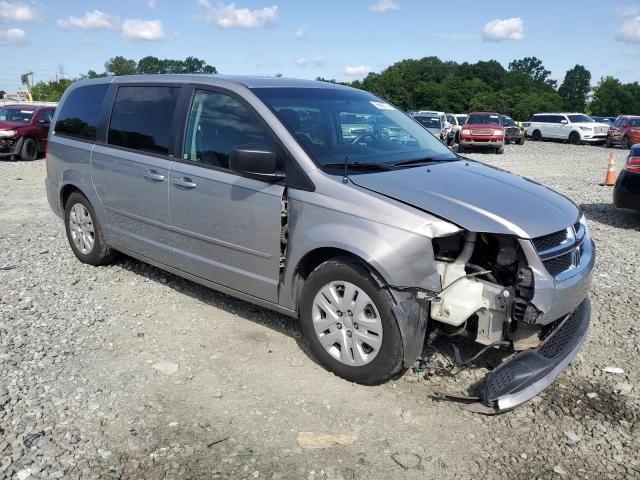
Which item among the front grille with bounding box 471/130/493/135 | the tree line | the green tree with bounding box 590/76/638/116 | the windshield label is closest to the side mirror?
the windshield label

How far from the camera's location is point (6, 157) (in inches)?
710

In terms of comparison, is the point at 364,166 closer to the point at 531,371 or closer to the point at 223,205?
the point at 223,205

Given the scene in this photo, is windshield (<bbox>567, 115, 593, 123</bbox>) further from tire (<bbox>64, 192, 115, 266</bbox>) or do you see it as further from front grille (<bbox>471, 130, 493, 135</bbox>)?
tire (<bbox>64, 192, 115, 266</bbox>)

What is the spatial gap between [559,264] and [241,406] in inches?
83.4

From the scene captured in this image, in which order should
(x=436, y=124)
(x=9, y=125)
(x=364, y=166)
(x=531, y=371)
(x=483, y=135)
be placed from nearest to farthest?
(x=531, y=371), (x=364, y=166), (x=9, y=125), (x=483, y=135), (x=436, y=124)

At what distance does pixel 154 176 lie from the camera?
470 cm

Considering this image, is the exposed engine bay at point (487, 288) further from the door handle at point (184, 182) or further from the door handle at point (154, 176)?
the door handle at point (154, 176)

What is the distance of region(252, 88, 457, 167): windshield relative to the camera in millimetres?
4008

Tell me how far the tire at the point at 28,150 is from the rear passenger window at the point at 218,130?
1485 centimetres

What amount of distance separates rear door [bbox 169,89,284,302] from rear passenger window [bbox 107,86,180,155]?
291 mm

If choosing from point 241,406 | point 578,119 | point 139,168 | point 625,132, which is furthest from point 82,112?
point 578,119

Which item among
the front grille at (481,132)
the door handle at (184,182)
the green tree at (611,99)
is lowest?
the front grille at (481,132)

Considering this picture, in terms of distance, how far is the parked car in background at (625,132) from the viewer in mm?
27312

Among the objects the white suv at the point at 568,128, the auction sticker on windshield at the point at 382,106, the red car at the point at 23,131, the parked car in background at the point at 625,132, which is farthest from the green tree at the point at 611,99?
the auction sticker on windshield at the point at 382,106
